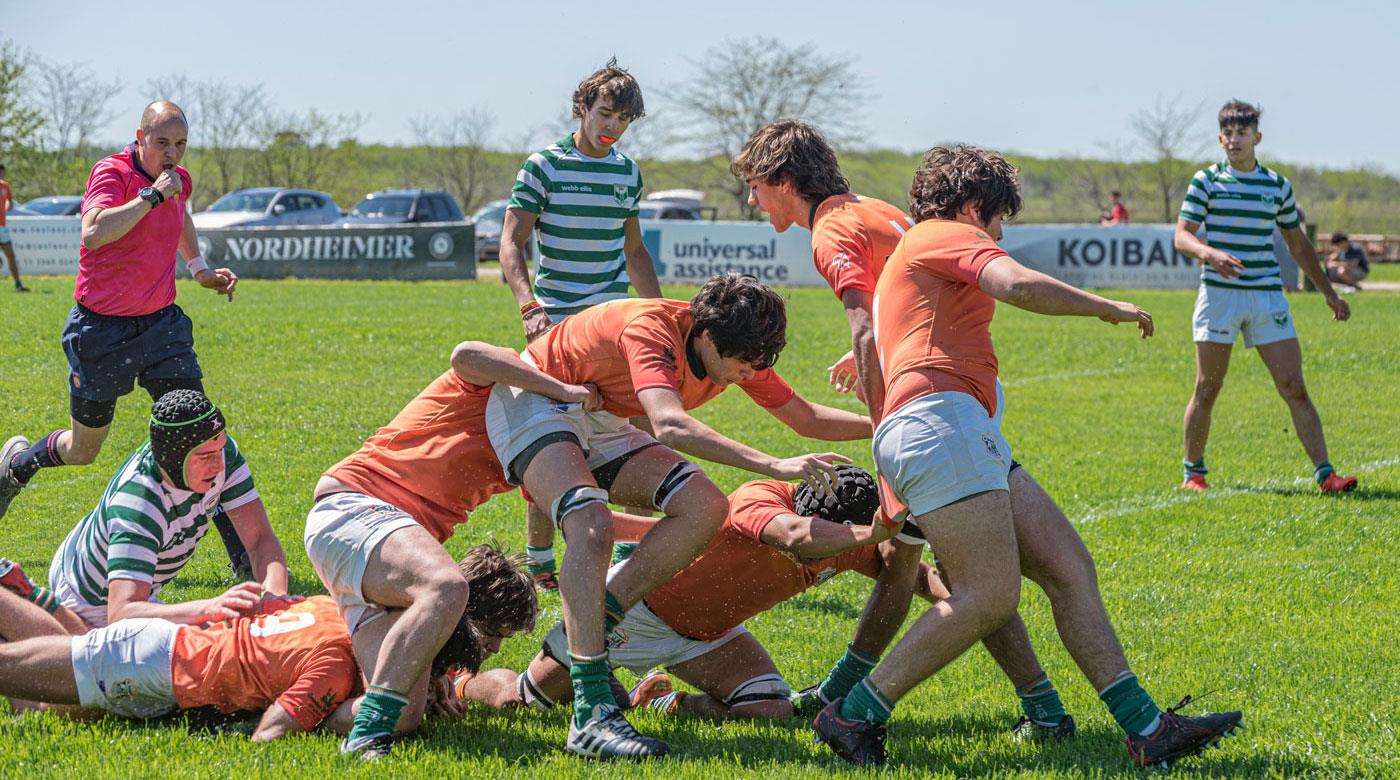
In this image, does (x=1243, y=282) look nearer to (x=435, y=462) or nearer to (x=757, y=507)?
(x=757, y=507)

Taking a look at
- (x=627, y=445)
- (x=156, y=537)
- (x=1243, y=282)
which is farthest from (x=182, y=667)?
(x=1243, y=282)

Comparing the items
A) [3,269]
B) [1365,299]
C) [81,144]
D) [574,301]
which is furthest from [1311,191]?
[574,301]

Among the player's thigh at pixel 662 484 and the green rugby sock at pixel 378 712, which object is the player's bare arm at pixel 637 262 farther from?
the green rugby sock at pixel 378 712

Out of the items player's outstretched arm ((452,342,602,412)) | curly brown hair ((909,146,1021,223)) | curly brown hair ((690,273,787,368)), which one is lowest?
player's outstretched arm ((452,342,602,412))

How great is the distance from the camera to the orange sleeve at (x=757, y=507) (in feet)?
14.8

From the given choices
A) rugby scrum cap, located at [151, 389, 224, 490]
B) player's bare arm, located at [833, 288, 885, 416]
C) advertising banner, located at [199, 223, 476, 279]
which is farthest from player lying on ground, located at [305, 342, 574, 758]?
advertising banner, located at [199, 223, 476, 279]

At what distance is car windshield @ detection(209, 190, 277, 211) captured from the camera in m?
32.0

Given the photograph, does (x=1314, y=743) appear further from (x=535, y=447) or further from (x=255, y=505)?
(x=255, y=505)

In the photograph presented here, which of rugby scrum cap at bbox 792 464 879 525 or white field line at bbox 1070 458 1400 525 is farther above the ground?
rugby scrum cap at bbox 792 464 879 525

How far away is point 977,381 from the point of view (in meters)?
4.14

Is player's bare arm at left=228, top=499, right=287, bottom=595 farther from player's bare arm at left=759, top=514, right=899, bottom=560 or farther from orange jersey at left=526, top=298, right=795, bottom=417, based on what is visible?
player's bare arm at left=759, top=514, right=899, bottom=560

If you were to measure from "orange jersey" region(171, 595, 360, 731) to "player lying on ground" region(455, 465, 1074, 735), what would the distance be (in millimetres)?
628

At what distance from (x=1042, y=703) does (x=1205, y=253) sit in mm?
4695

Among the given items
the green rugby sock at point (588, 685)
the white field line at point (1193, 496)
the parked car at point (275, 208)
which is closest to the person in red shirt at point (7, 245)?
the parked car at point (275, 208)
